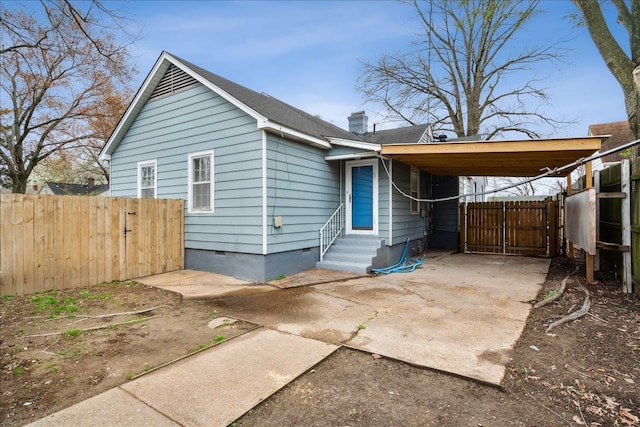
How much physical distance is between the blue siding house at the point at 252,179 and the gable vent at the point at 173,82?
0.02 meters

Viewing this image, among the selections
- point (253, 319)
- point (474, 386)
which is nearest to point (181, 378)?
point (253, 319)

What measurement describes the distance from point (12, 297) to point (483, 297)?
724cm

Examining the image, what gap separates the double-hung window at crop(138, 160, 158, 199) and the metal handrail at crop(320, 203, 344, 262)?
15.1 feet

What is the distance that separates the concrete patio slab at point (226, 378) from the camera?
88.9 inches

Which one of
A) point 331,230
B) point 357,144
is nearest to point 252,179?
point 357,144

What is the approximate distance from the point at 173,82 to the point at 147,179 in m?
2.72

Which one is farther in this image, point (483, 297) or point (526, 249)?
point (526, 249)

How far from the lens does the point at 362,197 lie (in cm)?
851

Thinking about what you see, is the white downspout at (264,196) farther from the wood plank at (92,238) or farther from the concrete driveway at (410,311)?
the wood plank at (92,238)

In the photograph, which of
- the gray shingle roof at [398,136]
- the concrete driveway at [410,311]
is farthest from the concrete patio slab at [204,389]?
the gray shingle roof at [398,136]

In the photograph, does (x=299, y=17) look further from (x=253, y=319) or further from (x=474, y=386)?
(x=474, y=386)

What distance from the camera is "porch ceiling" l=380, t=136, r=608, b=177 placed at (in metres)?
5.82

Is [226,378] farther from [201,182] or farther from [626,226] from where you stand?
[626,226]

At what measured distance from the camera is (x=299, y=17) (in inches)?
414
